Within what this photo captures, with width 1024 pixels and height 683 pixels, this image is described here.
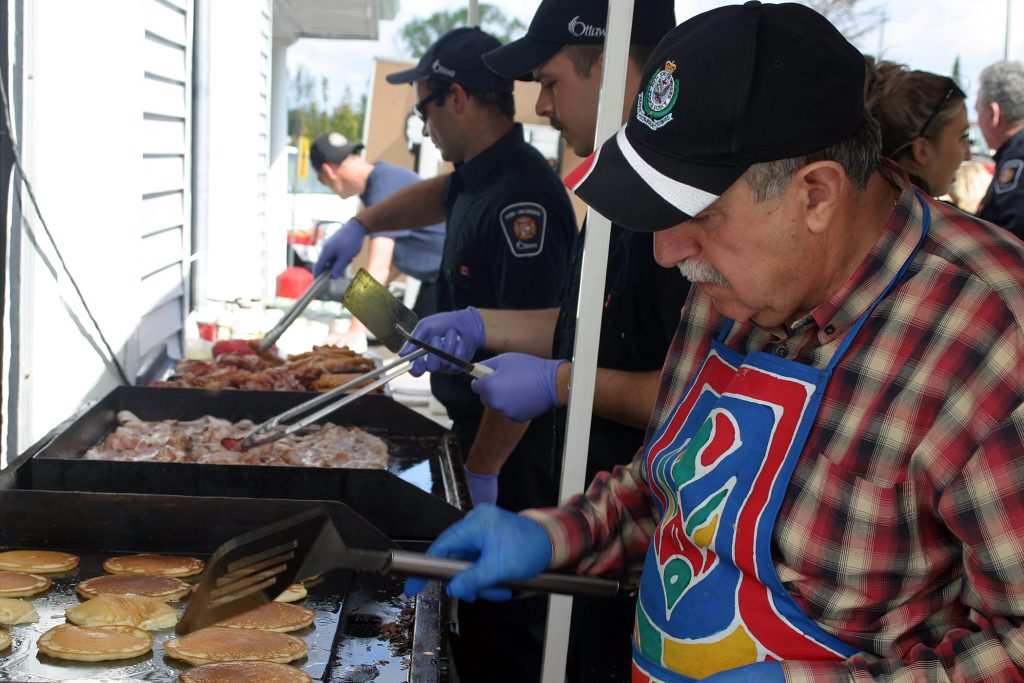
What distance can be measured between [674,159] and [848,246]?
1.06 feet

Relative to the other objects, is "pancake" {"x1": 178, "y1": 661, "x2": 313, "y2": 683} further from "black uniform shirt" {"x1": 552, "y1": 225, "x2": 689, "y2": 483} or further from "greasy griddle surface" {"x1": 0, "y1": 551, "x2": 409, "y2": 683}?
"black uniform shirt" {"x1": 552, "y1": 225, "x2": 689, "y2": 483}

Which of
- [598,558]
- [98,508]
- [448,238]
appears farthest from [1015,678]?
[448,238]

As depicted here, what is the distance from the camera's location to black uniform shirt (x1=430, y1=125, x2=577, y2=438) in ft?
12.8

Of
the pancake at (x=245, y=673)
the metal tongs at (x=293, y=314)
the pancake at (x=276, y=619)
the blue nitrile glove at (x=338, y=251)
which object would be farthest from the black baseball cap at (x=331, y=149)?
the pancake at (x=245, y=673)

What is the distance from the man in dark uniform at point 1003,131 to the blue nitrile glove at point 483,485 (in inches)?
106

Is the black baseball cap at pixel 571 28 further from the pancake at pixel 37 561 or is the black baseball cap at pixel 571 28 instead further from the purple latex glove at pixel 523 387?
the pancake at pixel 37 561

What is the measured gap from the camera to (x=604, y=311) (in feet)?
9.36

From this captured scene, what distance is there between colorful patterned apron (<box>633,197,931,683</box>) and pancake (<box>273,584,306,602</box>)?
939 mm

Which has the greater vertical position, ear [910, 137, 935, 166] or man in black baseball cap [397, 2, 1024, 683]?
ear [910, 137, 935, 166]

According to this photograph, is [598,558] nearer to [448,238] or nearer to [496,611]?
[496,611]

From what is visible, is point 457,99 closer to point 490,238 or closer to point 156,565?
point 490,238

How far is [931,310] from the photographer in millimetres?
1489

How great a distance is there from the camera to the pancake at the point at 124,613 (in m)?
2.15

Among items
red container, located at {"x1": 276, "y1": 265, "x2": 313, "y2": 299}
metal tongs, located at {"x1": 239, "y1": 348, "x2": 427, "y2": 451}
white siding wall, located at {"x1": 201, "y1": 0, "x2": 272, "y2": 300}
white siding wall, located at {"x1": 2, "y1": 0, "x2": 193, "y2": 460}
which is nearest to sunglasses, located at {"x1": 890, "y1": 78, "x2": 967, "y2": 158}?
metal tongs, located at {"x1": 239, "y1": 348, "x2": 427, "y2": 451}
